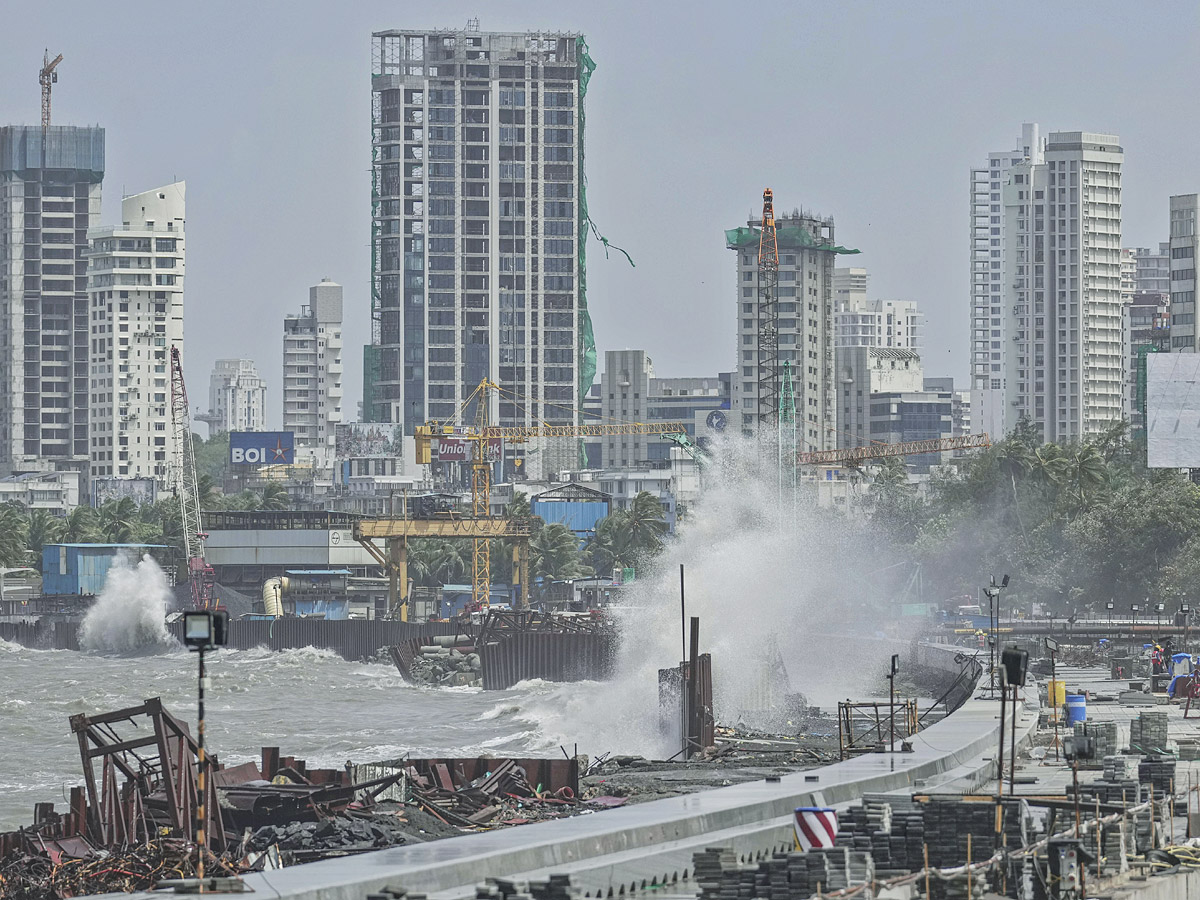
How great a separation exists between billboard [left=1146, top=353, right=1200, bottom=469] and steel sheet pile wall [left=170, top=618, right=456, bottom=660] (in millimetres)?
37194

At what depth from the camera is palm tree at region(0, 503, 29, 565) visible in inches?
6988

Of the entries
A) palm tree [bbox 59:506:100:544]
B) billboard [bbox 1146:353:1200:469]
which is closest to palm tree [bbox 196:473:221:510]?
palm tree [bbox 59:506:100:544]

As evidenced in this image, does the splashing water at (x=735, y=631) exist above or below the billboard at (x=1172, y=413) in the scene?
below

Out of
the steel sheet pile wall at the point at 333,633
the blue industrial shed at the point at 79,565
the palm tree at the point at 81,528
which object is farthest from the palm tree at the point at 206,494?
the steel sheet pile wall at the point at 333,633

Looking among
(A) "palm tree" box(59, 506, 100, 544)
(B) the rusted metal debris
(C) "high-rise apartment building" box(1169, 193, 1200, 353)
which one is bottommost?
(A) "palm tree" box(59, 506, 100, 544)

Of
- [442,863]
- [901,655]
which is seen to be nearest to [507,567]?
[901,655]

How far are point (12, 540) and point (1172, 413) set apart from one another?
99024 millimetres

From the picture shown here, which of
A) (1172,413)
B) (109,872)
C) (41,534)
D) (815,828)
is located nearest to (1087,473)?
(1172,413)

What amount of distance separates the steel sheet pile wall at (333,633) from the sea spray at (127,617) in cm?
1420

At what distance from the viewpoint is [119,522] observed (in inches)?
7347

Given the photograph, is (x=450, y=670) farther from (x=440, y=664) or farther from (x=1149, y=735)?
(x=1149, y=735)

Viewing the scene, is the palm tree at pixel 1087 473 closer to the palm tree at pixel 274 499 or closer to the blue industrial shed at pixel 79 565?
the blue industrial shed at pixel 79 565

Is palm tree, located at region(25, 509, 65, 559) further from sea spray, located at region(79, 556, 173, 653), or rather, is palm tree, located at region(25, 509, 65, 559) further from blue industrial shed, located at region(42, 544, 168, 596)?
sea spray, located at region(79, 556, 173, 653)

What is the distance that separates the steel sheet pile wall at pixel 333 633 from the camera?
123000 mm
